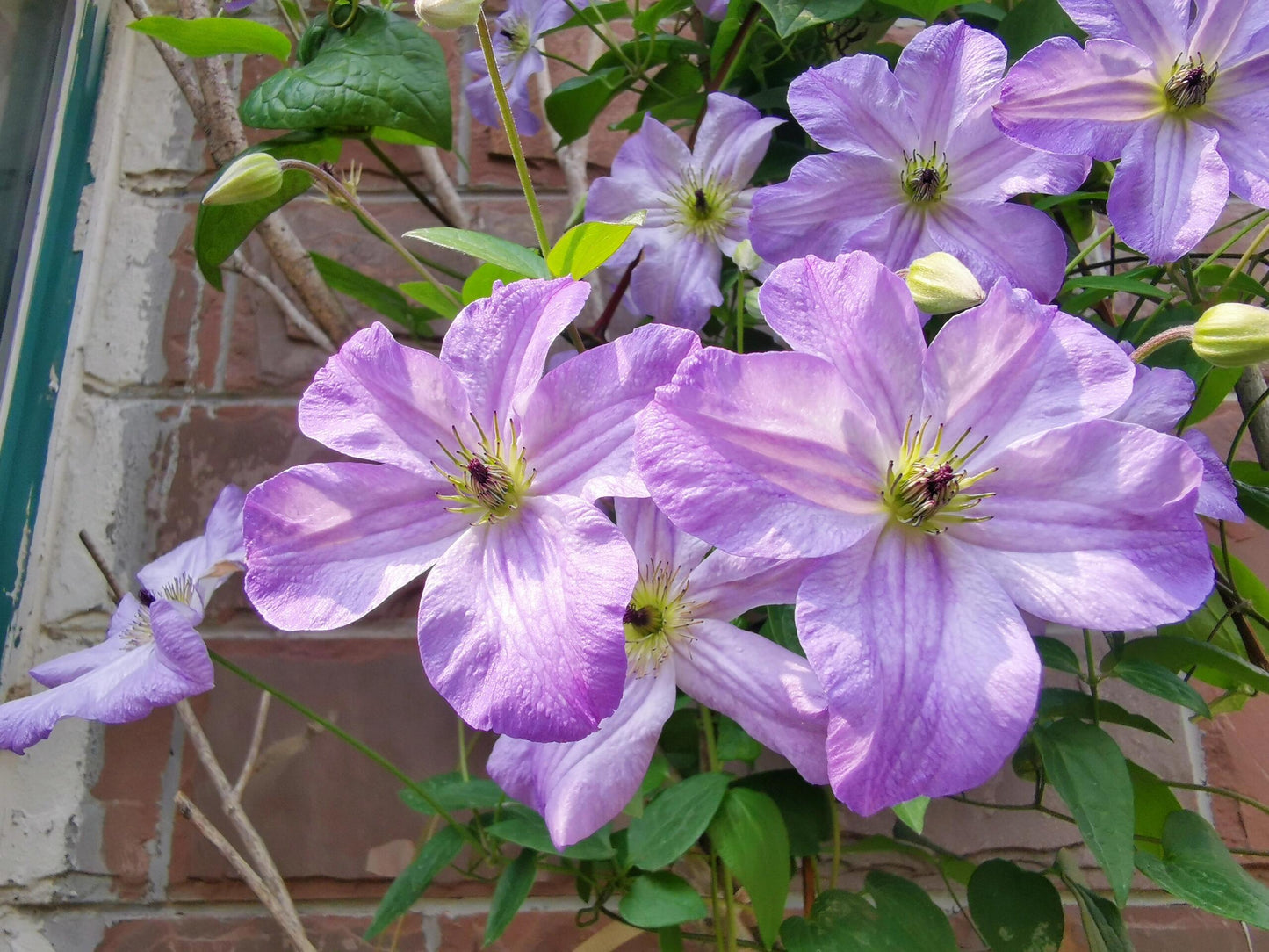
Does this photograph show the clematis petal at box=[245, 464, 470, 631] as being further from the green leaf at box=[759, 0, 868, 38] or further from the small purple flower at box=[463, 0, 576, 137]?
the small purple flower at box=[463, 0, 576, 137]

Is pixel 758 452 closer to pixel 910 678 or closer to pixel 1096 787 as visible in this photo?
pixel 910 678

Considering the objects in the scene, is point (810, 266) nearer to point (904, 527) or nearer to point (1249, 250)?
point (904, 527)

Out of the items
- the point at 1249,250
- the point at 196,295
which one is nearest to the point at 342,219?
the point at 196,295

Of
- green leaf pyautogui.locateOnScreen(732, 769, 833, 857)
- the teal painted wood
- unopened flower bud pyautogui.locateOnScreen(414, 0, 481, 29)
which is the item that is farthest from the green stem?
the teal painted wood

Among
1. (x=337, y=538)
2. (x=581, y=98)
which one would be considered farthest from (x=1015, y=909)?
(x=581, y=98)

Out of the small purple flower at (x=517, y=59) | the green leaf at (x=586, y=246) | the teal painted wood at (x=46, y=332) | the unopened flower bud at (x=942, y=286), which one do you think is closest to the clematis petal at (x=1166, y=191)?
the unopened flower bud at (x=942, y=286)
